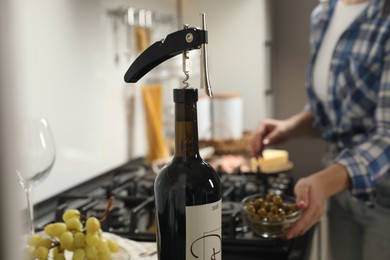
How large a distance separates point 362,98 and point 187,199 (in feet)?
2.40

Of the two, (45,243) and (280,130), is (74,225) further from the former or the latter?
(280,130)

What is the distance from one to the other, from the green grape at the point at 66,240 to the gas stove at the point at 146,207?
0.24 metres

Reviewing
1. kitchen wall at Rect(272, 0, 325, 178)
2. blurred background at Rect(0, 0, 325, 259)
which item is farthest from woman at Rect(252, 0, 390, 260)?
kitchen wall at Rect(272, 0, 325, 178)

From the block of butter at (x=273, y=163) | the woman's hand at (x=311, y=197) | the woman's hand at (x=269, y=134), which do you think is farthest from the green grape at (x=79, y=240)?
the block of butter at (x=273, y=163)

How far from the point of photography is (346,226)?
1.19m

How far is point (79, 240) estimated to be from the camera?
1.98 feet

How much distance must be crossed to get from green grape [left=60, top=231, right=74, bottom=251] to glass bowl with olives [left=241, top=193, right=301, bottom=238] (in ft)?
1.06

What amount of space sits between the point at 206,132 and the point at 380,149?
3.02 feet

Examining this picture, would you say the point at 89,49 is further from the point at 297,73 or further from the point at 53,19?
the point at 297,73

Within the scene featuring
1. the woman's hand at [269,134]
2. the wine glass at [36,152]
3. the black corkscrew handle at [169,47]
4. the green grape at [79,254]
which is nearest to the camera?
the black corkscrew handle at [169,47]

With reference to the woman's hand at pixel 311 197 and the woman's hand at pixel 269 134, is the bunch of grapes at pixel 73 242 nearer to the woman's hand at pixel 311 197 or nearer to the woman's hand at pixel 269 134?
the woman's hand at pixel 311 197

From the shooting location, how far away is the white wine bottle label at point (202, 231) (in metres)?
0.50

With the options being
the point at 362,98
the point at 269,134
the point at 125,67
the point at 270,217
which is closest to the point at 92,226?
the point at 270,217

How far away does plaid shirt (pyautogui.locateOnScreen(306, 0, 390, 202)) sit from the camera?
971mm
